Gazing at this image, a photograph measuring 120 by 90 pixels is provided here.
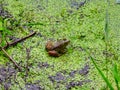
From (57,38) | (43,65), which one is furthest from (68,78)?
(57,38)

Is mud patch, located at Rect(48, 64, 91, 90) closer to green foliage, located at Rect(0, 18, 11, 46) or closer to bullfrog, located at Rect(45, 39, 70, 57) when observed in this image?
bullfrog, located at Rect(45, 39, 70, 57)

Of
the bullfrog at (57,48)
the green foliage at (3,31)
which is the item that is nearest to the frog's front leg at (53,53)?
the bullfrog at (57,48)

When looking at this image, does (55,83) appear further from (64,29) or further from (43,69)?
(64,29)

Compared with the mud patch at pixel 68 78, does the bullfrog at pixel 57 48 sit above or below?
above

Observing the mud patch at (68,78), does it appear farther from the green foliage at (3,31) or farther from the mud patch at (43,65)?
the green foliage at (3,31)

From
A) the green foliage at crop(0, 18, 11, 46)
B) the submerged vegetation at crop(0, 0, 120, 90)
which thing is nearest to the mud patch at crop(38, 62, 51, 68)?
the submerged vegetation at crop(0, 0, 120, 90)
